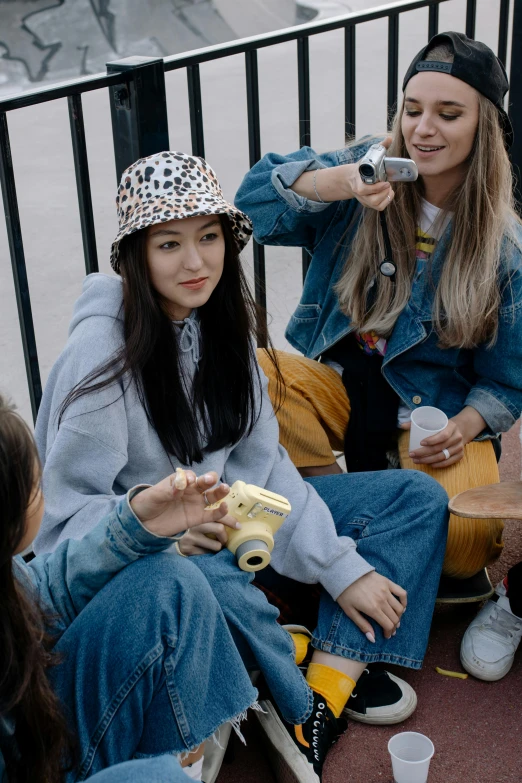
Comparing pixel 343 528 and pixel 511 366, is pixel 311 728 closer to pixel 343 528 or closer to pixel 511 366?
pixel 343 528

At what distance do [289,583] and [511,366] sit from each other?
0.84 meters

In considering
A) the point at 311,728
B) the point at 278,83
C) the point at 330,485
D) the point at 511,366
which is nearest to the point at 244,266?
the point at 330,485

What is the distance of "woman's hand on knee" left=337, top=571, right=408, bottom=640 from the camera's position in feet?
7.02

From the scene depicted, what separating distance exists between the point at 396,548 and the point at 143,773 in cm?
100

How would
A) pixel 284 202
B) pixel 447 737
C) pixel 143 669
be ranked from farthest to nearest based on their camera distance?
1. pixel 284 202
2. pixel 447 737
3. pixel 143 669

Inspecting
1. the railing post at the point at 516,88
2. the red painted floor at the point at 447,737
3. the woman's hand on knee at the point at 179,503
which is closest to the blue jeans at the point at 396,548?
the red painted floor at the point at 447,737

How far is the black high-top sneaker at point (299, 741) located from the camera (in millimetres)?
1925

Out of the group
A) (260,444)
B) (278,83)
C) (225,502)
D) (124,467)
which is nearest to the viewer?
(225,502)

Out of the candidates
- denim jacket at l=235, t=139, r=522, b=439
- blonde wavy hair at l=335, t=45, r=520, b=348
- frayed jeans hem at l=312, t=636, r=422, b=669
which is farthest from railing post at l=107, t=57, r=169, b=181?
frayed jeans hem at l=312, t=636, r=422, b=669

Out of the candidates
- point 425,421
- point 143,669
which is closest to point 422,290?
point 425,421

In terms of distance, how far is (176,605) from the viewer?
5.56 feet

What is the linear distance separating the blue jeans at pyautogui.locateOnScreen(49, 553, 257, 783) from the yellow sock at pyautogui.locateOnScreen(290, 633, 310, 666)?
439 mm

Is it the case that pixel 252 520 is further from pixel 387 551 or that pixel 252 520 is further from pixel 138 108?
pixel 138 108

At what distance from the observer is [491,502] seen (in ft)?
6.86
